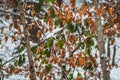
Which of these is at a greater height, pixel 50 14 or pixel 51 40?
pixel 50 14

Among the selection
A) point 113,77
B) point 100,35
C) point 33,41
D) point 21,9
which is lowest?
point 21,9

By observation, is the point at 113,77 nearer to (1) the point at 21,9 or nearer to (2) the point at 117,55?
(2) the point at 117,55

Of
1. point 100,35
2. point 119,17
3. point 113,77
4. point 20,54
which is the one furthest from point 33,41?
point 20,54

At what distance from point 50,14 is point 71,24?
1.00 feet

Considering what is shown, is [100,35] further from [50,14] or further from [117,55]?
[117,55]

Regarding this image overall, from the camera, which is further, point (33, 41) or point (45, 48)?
point (33, 41)

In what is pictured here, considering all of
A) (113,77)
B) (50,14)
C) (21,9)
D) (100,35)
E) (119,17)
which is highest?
(113,77)

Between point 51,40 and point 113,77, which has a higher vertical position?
point 113,77

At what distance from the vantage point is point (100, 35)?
5.45m

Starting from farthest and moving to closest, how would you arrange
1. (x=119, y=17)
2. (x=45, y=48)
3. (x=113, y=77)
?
1. (x=113, y=77)
2. (x=119, y=17)
3. (x=45, y=48)

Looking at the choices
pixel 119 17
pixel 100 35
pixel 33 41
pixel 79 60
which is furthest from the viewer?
pixel 33 41

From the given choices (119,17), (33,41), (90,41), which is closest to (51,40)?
(90,41)

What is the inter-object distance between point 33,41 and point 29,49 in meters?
12.3

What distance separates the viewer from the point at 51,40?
3936 mm
